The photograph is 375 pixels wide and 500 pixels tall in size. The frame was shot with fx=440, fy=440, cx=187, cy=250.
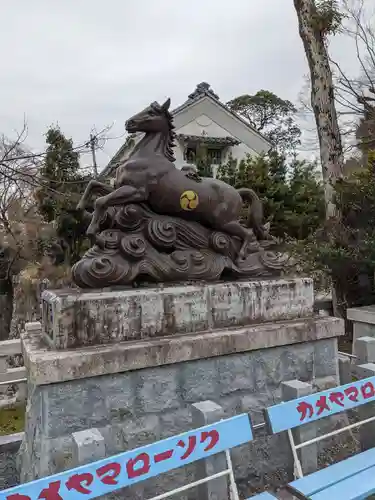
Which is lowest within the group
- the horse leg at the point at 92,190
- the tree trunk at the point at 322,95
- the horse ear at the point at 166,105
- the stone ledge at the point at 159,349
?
the stone ledge at the point at 159,349

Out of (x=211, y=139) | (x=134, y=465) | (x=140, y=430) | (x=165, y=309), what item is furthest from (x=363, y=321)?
(x=211, y=139)

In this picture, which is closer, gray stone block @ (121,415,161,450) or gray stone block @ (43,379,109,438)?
gray stone block @ (43,379,109,438)

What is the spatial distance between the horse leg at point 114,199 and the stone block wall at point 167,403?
1.26 meters

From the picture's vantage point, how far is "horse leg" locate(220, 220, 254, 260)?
411cm

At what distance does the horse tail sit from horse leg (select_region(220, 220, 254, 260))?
11.7 inches

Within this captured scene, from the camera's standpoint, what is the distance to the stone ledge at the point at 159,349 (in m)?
2.98

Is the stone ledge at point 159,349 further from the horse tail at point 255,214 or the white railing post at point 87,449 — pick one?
the horse tail at point 255,214

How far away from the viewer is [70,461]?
9.71 ft

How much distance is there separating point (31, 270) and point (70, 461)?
10355 millimetres

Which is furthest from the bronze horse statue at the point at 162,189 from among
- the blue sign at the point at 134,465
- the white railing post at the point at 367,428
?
the blue sign at the point at 134,465

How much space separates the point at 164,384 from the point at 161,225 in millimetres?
1301

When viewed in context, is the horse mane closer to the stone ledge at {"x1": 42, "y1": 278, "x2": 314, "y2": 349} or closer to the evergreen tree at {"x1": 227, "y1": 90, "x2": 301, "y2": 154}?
the stone ledge at {"x1": 42, "y1": 278, "x2": 314, "y2": 349}

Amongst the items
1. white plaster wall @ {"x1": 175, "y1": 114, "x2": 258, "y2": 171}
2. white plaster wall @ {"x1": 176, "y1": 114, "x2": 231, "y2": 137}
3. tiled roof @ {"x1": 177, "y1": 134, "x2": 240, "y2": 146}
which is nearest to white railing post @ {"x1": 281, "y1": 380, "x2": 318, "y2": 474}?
tiled roof @ {"x1": 177, "y1": 134, "x2": 240, "y2": 146}

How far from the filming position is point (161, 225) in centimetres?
376
